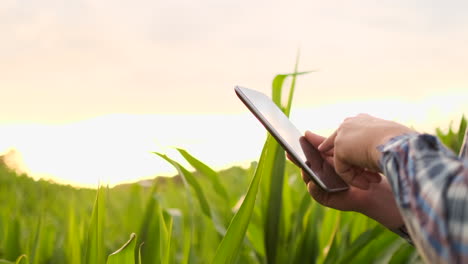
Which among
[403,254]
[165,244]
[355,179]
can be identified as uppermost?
[355,179]

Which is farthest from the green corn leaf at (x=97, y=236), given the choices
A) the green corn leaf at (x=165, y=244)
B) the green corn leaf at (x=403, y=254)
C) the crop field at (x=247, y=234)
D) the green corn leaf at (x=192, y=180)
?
the green corn leaf at (x=403, y=254)

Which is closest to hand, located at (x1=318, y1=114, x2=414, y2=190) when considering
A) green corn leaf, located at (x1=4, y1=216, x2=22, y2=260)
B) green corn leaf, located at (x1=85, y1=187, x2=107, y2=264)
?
green corn leaf, located at (x1=85, y1=187, x2=107, y2=264)

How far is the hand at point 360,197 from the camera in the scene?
0.91 m

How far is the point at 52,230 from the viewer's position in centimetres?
146

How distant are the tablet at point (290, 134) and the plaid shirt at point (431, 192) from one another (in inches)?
9.0

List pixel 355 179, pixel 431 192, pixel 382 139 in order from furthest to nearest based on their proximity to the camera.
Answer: pixel 355 179
pixel 382 139
pixel 431 192

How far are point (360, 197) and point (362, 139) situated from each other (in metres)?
0.26

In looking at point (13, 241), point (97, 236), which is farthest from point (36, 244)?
point (97, 236)

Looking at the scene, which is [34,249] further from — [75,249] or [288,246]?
[288,246]

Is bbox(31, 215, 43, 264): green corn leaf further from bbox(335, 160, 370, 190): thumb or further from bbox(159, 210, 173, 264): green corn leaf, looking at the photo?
bbox(335, 160, 370, 190): thumb

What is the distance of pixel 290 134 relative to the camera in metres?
0.90

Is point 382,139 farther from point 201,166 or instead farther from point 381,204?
point 201,166

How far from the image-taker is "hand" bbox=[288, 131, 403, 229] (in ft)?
2.98

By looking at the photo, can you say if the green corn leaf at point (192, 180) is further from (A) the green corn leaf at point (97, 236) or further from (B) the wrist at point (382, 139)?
(B) the wrist at point (382, 139)
